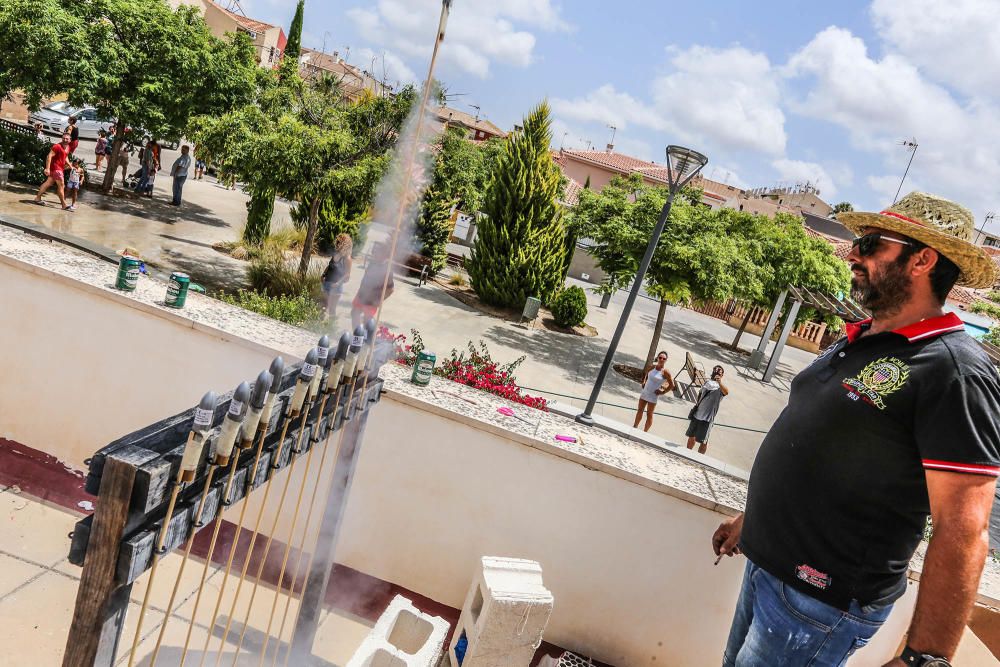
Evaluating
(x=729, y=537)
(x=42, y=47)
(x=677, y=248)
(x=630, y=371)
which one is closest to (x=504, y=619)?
(x=729, y=537)

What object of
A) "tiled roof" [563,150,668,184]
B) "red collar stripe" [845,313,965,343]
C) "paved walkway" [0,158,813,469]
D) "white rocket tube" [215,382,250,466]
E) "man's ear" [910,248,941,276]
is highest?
"tiled roof" [563,150,668,184]

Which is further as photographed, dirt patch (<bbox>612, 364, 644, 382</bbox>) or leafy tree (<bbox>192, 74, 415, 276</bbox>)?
dirt patch (<bbox>612, 364, 644, 382</bbox>)

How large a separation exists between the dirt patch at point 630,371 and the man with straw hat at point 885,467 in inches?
444

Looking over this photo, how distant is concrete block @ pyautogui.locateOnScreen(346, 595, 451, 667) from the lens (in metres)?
2.62

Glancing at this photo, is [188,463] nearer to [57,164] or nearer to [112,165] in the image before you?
[57,164]

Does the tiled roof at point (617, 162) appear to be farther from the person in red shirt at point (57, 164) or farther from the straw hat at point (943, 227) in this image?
the straw hat at point (943, 227)

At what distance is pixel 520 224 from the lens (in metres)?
16.0

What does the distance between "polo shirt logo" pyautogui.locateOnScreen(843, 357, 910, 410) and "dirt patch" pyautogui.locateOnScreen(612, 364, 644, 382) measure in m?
11.4

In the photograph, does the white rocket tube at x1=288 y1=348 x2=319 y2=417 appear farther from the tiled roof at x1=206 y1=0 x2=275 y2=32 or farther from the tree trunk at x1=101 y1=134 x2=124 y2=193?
the tiled roof at x1=206 y1=0 x2=275 y2=32

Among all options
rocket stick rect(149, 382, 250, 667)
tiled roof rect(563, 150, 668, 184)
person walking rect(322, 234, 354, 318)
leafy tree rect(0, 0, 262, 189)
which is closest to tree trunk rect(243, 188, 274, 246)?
leafy tree rect(0, 0, 262, 189)

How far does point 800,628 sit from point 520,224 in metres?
14.6

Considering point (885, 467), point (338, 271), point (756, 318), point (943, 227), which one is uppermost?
point (943, 227)

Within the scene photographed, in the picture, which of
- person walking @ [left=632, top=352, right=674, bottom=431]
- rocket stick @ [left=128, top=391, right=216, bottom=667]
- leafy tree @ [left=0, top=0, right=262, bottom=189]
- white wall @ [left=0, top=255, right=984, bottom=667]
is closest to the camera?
rocket stick @ [left=128, top=391, right=216, bottom=667]

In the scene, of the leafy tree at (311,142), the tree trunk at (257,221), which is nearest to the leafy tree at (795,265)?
the leafy tree at (311,142)
